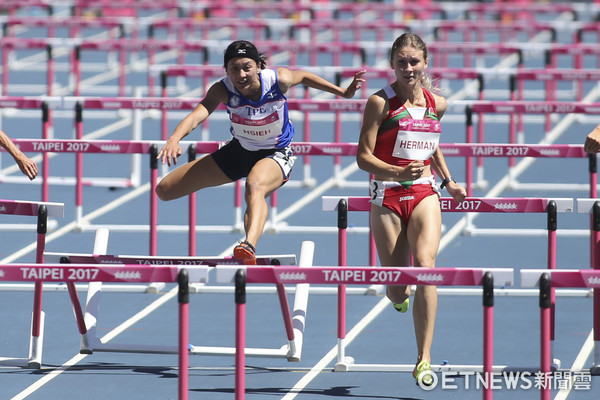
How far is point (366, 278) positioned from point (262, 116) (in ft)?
6.75

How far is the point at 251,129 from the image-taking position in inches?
304

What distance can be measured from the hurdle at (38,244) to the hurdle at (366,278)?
193 centimetres

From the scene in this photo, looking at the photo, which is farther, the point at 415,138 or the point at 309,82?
the point at 309,82

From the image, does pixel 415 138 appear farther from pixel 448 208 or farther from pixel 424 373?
pixel 424 373

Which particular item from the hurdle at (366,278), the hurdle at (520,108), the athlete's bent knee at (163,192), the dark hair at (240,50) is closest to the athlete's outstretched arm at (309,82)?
the dark hair at (240,50)

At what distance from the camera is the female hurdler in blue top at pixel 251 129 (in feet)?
24.5

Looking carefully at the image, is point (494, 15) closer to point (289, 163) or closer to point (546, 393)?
point (289, 163)

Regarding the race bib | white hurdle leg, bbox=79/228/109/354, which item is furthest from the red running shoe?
white hurdle leg, bbox=79/228/109/354

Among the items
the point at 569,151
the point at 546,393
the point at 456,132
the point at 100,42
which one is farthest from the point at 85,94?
the point at 546,393

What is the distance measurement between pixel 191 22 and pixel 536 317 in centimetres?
1175

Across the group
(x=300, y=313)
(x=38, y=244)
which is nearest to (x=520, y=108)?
(x=300, y=313)

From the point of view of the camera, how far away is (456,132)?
16828 millimetres

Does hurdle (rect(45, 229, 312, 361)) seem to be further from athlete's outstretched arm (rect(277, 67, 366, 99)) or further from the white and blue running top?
athlete's outstretched arm (rect(277, 67, 366, 99))

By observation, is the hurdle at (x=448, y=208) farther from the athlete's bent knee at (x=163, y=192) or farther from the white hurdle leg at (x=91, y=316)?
the white hurdle leg at (x=91, y=316)
